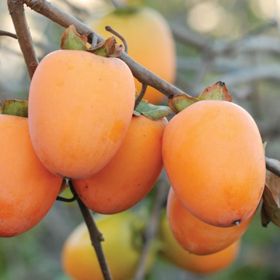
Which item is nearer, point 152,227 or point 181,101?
point 181,101

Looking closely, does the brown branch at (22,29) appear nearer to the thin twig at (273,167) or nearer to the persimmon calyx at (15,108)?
the persimmon calyx at (15,108)

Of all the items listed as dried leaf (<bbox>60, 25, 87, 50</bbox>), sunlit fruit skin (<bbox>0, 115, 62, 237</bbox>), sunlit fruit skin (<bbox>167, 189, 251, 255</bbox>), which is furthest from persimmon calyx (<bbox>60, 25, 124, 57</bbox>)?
sunlit fruit skin (<bbox>167, 189, 251, 255</bbox>)

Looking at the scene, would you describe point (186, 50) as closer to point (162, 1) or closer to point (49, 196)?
point (162, 1)

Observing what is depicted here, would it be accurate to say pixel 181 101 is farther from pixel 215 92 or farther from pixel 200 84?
pixel 200 84

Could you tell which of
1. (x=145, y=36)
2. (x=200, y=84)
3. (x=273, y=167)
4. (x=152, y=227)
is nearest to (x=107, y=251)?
(x=152, y=227)

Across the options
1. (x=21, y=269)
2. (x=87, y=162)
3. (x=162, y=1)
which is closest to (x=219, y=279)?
(x=21, y=269)

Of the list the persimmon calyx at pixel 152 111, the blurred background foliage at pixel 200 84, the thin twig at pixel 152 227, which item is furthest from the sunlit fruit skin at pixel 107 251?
the persimmon calyx at pixel 152 111
